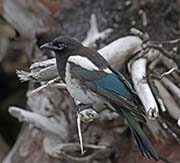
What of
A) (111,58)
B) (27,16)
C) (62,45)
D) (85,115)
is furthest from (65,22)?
(85,115)

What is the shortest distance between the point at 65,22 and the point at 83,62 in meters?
0.80

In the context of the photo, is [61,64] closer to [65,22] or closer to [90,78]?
[90,78]

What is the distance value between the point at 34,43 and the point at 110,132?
70 centimetres

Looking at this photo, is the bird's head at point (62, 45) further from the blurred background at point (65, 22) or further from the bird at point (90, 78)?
the blurred background at point (65, 22)

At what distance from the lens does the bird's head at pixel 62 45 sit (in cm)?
214

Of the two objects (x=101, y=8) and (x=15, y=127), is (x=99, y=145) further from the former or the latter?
(x=15, y=127)

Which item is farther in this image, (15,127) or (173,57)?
(15,127)

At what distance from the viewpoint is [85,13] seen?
2867mm

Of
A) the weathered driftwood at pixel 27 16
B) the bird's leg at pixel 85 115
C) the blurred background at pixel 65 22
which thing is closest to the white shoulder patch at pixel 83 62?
the bird's leg at pixel 85 115

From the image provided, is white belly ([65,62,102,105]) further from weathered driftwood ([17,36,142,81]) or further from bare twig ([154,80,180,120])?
bare twig ([154,80,180,120])

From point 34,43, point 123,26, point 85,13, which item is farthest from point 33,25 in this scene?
point 123,26

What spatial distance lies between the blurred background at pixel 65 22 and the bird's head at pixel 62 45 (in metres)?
0.43

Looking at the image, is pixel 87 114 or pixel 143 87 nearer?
pixel 87 114

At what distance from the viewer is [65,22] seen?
291 centimetres
